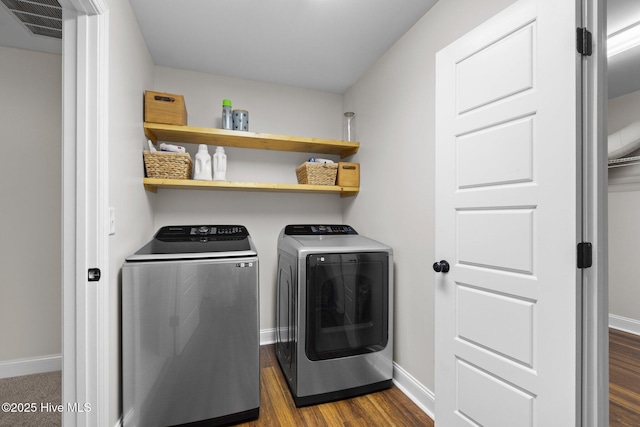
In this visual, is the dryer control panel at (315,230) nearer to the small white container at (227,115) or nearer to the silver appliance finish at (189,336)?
the silver appliance finish at (189,336)

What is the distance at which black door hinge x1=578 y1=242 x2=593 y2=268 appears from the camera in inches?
38.5

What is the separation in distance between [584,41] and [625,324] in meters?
1.12

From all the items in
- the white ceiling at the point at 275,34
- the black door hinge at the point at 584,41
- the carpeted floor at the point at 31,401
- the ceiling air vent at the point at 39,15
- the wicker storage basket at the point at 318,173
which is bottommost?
the carpeted floor at the point at 31,401

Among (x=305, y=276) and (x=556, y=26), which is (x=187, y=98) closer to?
(x=305, y=276)

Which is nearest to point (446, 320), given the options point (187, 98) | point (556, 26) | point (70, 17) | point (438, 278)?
point (438, 278)

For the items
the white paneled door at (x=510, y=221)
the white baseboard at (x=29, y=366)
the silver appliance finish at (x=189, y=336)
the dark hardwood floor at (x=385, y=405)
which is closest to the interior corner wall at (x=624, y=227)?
the dark hardwood floor at (x=385, y=405)

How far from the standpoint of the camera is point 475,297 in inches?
52.7

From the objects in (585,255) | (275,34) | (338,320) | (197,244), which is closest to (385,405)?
(338,320)

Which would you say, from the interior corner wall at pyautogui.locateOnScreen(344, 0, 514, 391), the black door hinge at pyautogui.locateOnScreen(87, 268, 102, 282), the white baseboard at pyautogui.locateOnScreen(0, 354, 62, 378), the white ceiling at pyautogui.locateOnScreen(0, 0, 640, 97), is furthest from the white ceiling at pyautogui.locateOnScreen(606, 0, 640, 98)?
the white baseboard at pyautogui.locateOnScreen(0, 354, 62, 378)

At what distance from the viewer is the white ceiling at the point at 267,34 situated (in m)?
1.75

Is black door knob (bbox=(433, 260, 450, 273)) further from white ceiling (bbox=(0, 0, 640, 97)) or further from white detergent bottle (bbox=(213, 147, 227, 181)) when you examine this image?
white detergent bottle (bbox=(213, 147, 227, 181))

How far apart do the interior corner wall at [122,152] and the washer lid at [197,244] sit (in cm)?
12

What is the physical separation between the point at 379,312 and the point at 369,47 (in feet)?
6.25

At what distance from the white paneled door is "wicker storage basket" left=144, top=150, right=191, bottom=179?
1729 mm
